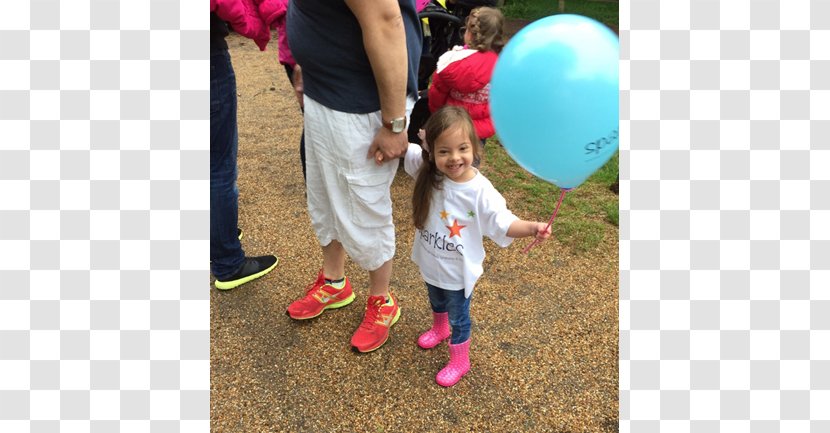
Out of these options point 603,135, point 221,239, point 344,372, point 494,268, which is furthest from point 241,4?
point 494,268

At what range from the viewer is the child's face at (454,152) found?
6.16 ft

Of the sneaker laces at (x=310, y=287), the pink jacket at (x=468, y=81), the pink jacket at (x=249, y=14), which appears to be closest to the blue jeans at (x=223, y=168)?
the pink jacket at (x=249, y=14)

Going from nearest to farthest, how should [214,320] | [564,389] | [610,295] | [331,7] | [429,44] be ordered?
[331,7] < [564,389] < [214,320] < [610,295] < [429,44]

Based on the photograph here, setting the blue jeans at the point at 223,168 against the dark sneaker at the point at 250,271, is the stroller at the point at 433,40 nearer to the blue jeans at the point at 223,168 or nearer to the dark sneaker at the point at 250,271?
the dark sneaker at the point at 250,271

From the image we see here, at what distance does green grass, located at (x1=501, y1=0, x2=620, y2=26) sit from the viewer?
11.4 m

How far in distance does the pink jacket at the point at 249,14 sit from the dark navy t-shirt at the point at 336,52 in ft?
0.89

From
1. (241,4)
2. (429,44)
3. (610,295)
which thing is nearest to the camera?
(241,4)

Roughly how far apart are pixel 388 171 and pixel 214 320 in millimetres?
1284

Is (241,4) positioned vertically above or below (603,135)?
above

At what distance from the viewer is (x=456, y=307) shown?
7.21ft

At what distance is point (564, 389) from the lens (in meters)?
2.36

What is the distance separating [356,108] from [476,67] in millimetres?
1504

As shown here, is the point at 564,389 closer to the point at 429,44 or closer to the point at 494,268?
the point at 494,268

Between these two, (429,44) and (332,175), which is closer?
(332,175)
